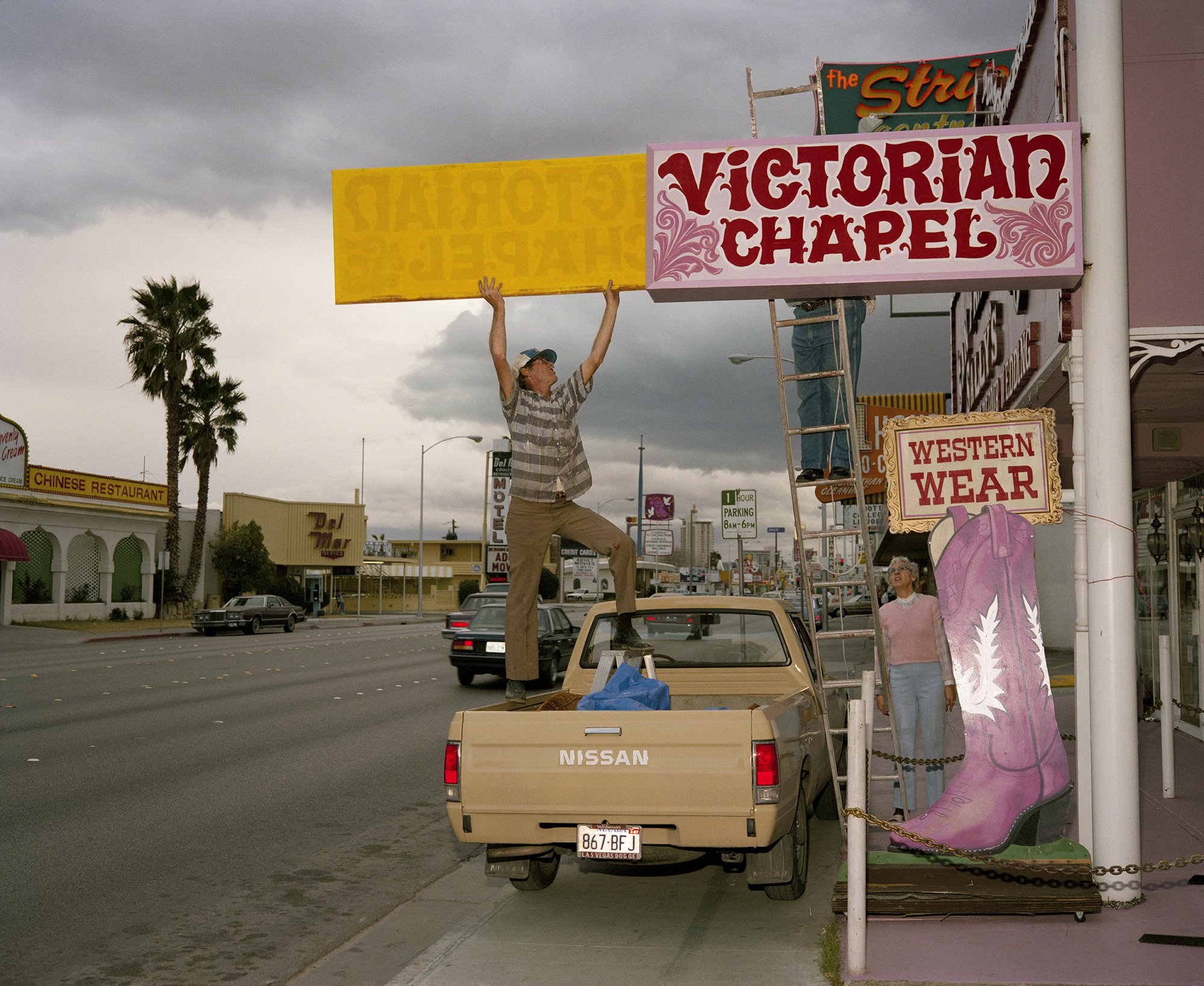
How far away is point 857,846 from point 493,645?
47.0 feet

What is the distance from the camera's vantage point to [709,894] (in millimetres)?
7066

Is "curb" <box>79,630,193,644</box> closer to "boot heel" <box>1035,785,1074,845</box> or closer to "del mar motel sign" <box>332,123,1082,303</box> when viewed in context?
"del mar motel sign" <box>332,123,1082,303</box>

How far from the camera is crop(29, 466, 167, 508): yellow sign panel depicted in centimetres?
4022

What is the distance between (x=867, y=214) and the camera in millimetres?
6609

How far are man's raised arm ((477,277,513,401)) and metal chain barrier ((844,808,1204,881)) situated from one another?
9.92 ft

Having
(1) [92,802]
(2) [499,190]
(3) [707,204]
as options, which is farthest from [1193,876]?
(1) [92,802]

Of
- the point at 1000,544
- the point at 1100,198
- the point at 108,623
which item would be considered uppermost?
the point at 1100,198

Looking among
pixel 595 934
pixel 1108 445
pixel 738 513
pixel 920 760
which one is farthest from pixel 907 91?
pixel 738 513

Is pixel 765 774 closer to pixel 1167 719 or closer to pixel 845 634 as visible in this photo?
pixel 845 634

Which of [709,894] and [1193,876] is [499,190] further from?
[1193,876]

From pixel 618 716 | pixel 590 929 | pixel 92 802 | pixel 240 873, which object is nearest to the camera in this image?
pixel 618 716

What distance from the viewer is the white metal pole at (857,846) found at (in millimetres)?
5117

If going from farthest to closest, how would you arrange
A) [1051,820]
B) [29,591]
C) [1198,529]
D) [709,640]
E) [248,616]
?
1. [29,591]
2. [248,616]
3. [1198,529]
4. [709,640]
5. [1051,820]

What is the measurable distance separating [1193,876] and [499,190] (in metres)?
5.84
